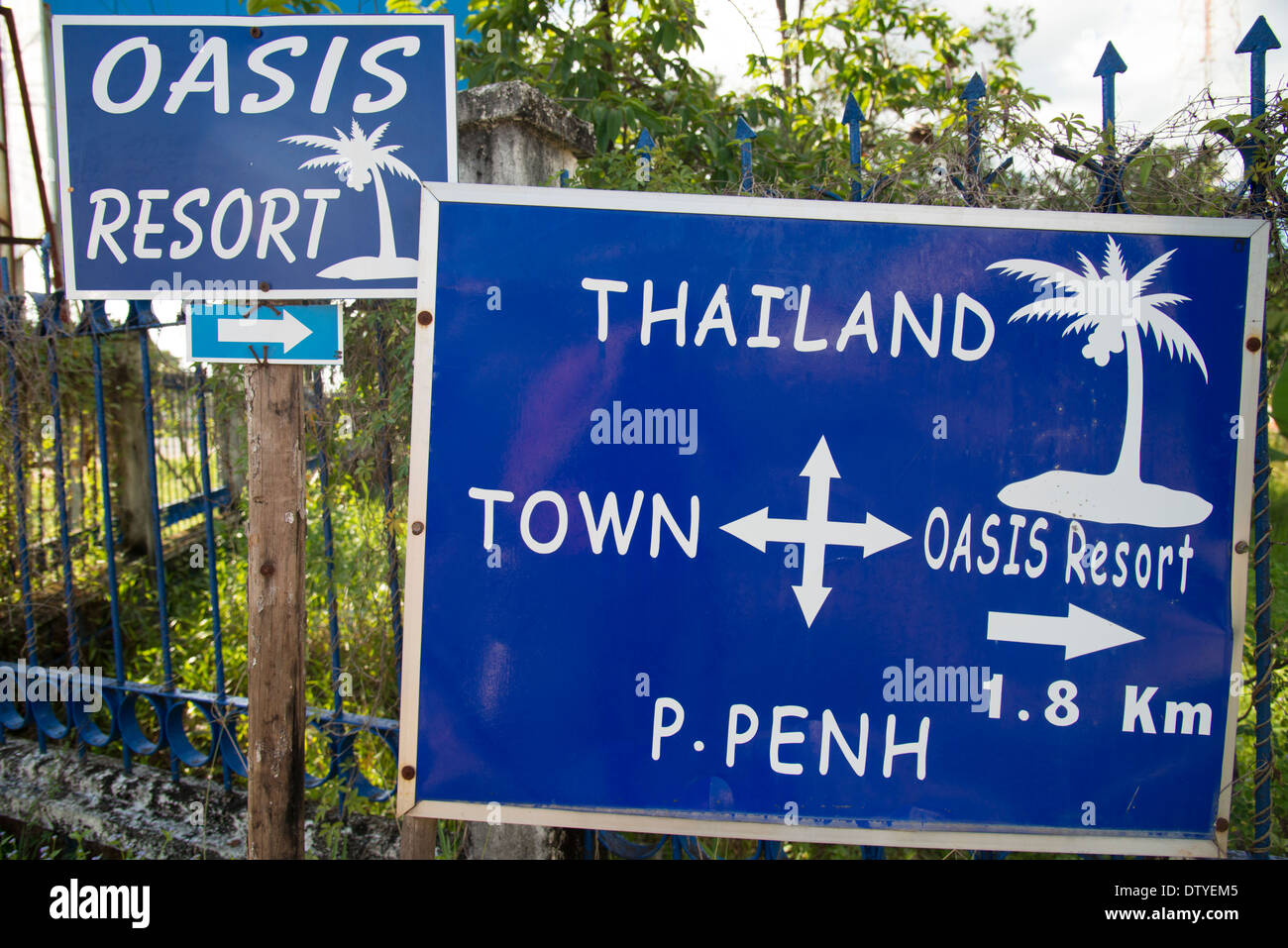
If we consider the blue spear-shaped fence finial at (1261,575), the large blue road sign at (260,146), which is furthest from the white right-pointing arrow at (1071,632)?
the large blue road sign at (260,146)

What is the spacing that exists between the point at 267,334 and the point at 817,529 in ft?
4.24

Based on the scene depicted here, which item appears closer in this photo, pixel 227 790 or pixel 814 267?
pixel 814 267

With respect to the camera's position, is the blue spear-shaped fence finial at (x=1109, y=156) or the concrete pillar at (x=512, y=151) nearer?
the blue spear-shaped fence finial at (x=1109, y=156)

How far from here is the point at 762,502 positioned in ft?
5.05

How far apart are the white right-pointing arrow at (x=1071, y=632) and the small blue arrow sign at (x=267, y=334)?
5.27 ft

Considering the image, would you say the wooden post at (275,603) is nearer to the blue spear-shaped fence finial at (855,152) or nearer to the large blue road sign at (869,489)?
the large blue road sign at (869,489)

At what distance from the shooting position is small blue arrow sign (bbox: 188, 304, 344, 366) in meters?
1.62

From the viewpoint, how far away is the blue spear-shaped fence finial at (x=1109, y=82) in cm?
165

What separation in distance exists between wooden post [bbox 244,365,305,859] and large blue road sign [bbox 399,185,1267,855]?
0.41 metres

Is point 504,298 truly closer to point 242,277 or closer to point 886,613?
point 242,277

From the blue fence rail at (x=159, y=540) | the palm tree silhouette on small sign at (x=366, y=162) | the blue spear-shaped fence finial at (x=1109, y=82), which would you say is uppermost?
the blue spear-shaped fence finial at (x=1109, y=82)

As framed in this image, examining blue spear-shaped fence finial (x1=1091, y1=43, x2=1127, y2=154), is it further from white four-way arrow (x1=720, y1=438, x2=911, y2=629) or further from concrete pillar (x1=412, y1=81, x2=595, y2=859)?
concrete pillar (x1=412, y1=81, x2=595, y2=859)

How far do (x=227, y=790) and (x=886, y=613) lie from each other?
2.26 metres
